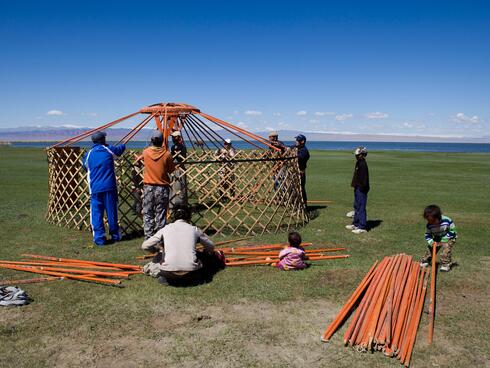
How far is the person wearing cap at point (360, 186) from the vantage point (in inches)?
240

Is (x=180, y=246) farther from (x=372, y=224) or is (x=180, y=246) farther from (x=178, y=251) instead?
(x=372, y=224)

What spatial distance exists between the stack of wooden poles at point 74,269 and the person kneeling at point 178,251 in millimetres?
385

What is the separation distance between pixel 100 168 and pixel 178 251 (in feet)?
7.75

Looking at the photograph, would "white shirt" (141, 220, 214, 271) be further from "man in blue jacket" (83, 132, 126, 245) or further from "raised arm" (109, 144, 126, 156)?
"raised arm" (109, 144, 126, 156)

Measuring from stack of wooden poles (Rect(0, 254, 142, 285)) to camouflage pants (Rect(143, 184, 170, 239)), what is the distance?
2.94 ft

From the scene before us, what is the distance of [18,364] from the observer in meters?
2.72

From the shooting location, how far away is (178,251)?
3953mm

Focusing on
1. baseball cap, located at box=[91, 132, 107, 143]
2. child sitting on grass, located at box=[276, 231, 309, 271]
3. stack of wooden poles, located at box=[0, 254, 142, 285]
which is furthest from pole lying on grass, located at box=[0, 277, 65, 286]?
child sitting on grass, located at box=[276, 231, 309, 271]

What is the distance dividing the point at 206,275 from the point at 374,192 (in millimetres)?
7500

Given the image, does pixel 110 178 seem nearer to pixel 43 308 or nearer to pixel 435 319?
Answer: pixel 43 308

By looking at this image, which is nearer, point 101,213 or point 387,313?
point 387,313

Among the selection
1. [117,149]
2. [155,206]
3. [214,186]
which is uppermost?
[117,149]

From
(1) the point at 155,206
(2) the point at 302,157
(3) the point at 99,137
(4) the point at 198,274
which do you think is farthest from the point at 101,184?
(2) the point at 302,157

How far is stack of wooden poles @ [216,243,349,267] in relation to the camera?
471 centimetres
